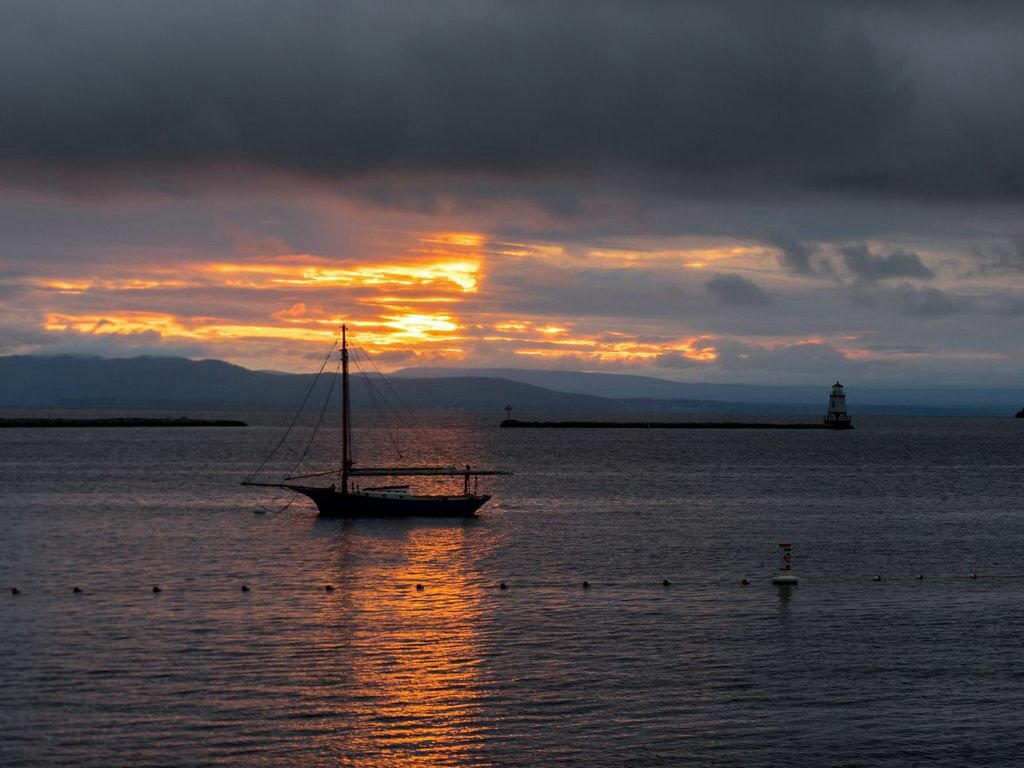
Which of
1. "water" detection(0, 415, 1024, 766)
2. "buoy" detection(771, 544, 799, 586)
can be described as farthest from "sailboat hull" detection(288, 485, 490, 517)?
"buoy" detection(771, 544, 799, 586)

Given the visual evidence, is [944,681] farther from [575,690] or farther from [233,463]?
[233,463]

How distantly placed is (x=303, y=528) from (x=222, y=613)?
118 feet

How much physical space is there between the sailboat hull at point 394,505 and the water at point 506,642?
66.9 inches

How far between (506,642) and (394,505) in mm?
48078

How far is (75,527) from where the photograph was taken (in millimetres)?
81438

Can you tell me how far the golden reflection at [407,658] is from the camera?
31.7m


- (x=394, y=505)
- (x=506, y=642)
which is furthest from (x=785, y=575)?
(x=394, y=505)

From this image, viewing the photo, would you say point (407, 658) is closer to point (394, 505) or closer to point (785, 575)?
point (785, 575)

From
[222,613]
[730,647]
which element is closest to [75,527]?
[222,613]

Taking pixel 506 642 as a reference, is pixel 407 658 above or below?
below

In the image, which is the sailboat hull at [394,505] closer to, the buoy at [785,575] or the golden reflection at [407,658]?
the golden reflection at [407,658]

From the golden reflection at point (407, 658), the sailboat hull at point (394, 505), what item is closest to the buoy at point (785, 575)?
the golden reflection at point (407, 658)

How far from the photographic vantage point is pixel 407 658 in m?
→ 40.9

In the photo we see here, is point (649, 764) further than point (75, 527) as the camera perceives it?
No
